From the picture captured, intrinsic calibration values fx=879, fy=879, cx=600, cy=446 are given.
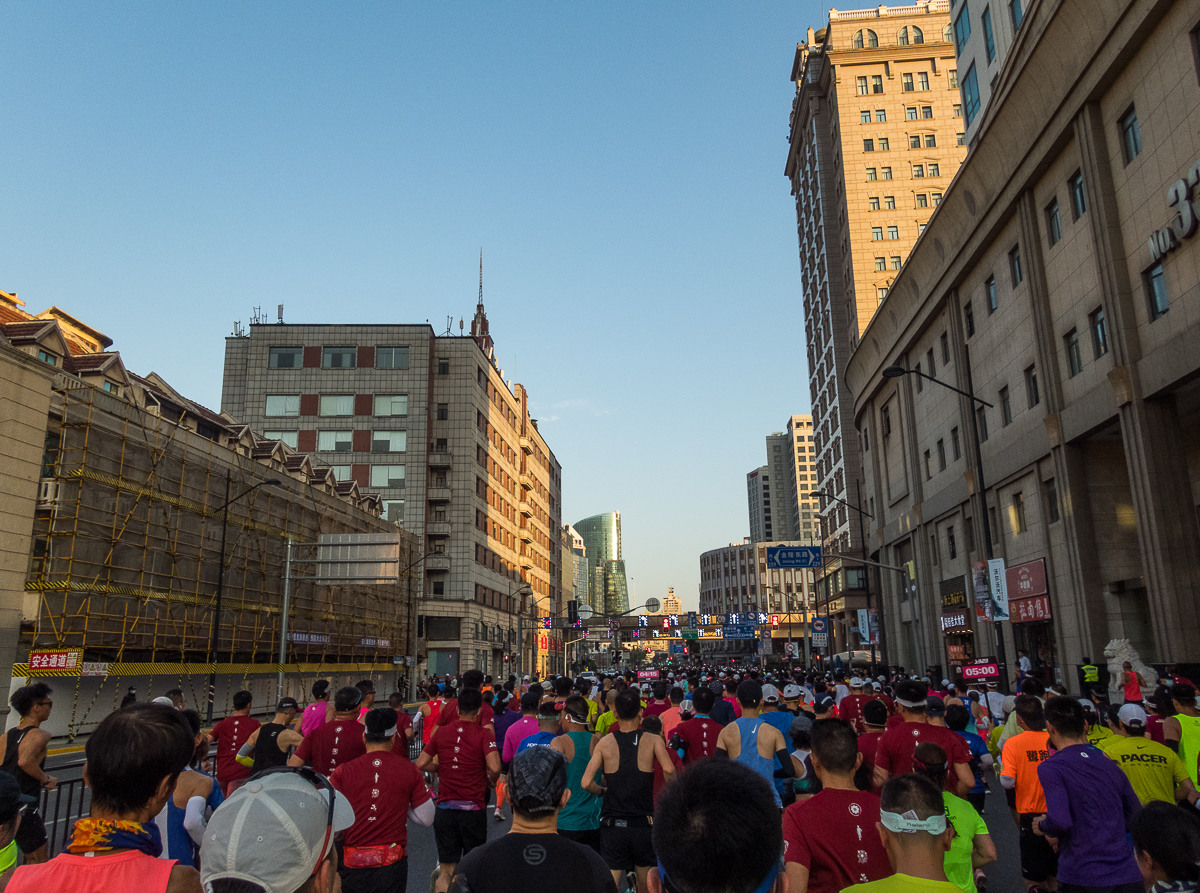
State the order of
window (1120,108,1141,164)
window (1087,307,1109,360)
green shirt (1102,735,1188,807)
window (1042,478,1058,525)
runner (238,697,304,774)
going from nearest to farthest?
green shirt (1102,735,1188,807)
runner (238,697,304,774)
window (1120,108,1141,164)
window (1087,307,1109,360)
window (1042,478,1058,525)

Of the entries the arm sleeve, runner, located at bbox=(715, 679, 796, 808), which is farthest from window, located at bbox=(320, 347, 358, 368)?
the arm sleeve

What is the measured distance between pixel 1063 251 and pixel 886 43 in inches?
2343

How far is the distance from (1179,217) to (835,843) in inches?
880

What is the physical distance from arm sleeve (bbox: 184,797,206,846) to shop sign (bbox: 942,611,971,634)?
125 feet

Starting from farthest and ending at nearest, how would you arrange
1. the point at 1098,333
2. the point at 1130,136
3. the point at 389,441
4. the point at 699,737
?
the point at 389,441 < the point at 1098,333 < the point at 1130,136 < the point at 699,737

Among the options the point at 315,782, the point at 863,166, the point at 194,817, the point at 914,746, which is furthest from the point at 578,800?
the point at 863,166

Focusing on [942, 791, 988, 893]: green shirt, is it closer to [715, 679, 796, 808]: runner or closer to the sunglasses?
[715, 679, 796, 808]: runner

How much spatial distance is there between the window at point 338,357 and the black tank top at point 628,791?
66041mm

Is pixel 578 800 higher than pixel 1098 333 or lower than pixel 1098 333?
lower

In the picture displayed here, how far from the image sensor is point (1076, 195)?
90.3 ft

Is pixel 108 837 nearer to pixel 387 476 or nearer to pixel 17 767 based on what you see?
pixel 17 767

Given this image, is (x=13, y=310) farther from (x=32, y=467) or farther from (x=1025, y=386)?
(x=1025, y=386)

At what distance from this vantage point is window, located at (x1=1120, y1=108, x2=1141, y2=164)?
2383cm

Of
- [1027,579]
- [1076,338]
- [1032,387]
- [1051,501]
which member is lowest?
[1027,579]
